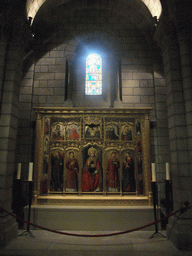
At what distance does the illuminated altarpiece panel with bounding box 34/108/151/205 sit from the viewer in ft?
20.7

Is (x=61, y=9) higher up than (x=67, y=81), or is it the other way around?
(x=61, y=9)

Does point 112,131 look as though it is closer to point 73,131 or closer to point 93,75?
point 73,131

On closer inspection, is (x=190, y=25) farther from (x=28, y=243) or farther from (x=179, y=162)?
(x=28, y=243)

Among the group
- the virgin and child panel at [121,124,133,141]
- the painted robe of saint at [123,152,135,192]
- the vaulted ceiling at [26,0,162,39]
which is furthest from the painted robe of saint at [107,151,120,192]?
the vaulted ceiling at [26,0,162,39]

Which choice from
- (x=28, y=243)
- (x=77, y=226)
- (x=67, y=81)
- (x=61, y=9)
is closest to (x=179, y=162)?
(x=77, y=226)

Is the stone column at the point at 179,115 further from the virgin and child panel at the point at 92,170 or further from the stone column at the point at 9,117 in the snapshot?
the stone column at the point at 9,117

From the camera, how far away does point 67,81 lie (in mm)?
8008

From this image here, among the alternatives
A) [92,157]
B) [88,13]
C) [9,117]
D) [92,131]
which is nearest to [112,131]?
[92,131]

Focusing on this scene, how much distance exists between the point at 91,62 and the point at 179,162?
6.13m

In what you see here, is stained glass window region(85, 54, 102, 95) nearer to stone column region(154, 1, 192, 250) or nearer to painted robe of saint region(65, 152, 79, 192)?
painted robe of saint region(65, 152, 79, 192)

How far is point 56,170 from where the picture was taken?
6.55 meters

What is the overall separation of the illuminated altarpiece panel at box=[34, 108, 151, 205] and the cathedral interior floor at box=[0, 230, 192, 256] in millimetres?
1574

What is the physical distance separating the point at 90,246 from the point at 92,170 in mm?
2692

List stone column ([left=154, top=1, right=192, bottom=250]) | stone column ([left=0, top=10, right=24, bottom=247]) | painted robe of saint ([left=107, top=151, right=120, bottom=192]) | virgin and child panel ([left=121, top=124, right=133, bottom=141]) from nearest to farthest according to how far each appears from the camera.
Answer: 1. stone column ([left=154, top=1, right=192, bottom=250])
2. stone column ([left=0, top=10, right=24, bottom=247])
3. painted robe of saint ([left=107, top=151, right=120, bottom=192])
4. virgin and child panel ([left=121, top=124, right=133, bottom=141])
